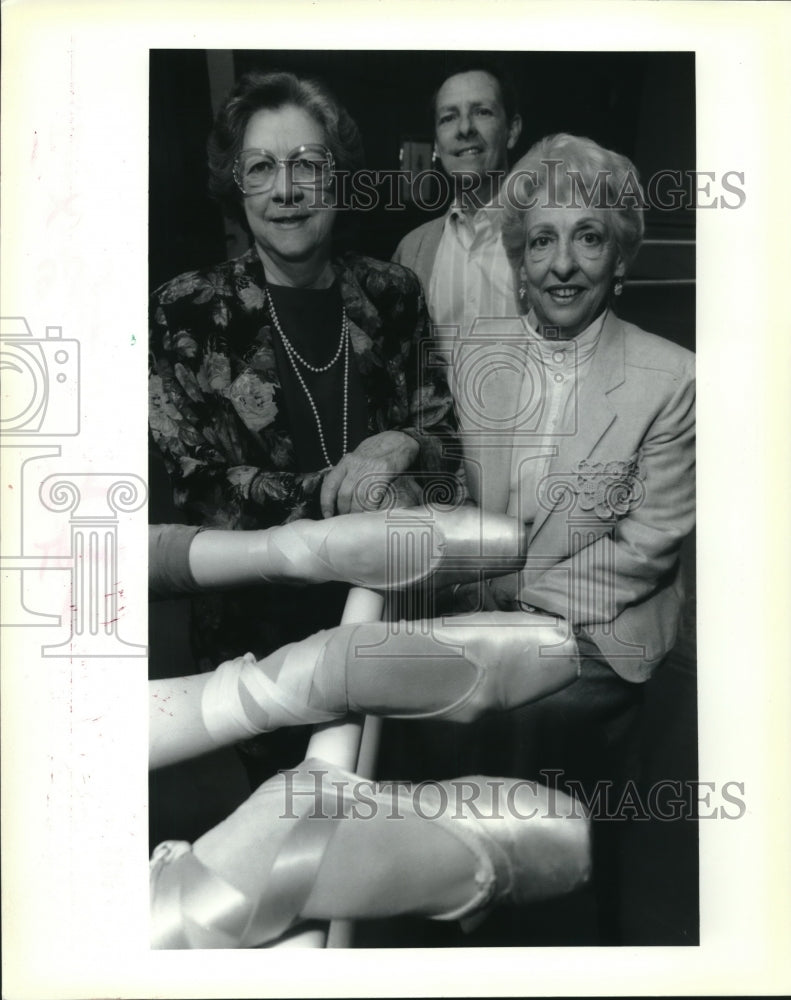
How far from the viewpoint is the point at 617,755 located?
2.55 metres

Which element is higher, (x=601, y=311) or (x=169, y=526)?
(x=601, y=311)

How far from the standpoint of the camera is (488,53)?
2.54 meters

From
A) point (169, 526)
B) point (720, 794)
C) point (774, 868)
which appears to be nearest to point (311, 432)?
point (169, 526)

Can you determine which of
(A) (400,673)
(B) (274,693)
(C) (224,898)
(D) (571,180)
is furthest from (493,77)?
(C) (224,898)

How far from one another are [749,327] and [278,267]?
1.08 m

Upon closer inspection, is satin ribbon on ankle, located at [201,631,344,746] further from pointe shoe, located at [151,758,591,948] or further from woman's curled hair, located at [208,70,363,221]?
woman's curled hair, located at [208,70,363,221]

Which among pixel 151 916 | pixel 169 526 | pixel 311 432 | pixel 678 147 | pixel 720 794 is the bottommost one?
A: pixel 151 916

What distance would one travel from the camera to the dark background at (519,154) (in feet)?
8.29

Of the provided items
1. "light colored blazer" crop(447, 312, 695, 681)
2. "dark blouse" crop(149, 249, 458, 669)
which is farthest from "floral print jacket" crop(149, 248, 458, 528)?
"light colored blazer" crop(447, 312, 695, 681)

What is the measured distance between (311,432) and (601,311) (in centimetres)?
71

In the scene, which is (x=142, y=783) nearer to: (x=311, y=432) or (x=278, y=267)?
(x=311, y=432)
